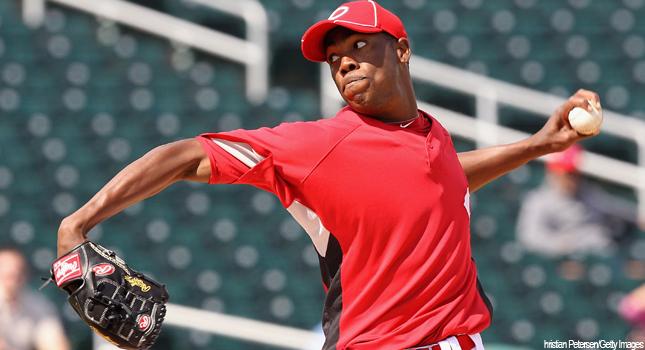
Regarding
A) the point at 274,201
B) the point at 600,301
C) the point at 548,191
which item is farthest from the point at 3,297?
the point at 600,301

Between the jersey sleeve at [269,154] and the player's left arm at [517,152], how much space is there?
801 mm

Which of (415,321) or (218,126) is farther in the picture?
(218,126)

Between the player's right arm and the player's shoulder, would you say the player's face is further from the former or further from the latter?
the player's right arm

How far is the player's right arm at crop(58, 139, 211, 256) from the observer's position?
2.61 m

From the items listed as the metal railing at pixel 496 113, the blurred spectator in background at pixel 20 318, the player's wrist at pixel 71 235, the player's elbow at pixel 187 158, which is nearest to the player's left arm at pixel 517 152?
the player's elbow at pixel 187 158

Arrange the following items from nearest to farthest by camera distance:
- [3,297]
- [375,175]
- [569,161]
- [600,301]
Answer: [375,175], [3,297], [569,161], [600,301]

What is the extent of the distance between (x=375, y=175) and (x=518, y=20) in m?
6.36

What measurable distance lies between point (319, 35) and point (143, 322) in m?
0.95

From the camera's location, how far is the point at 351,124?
297 cm

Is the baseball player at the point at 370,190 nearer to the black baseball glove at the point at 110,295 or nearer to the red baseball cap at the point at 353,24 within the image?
the red baseball cap at the point at 353,24

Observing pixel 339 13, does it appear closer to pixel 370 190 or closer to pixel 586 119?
pixel 370 190

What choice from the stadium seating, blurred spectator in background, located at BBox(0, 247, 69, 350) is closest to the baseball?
A: blurred spectator in background, located at BBox(0, 247, 69, 350)

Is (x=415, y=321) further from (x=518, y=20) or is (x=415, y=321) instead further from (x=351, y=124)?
(x=518, y=20)

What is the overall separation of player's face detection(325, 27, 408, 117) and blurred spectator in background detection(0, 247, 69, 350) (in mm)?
3594
